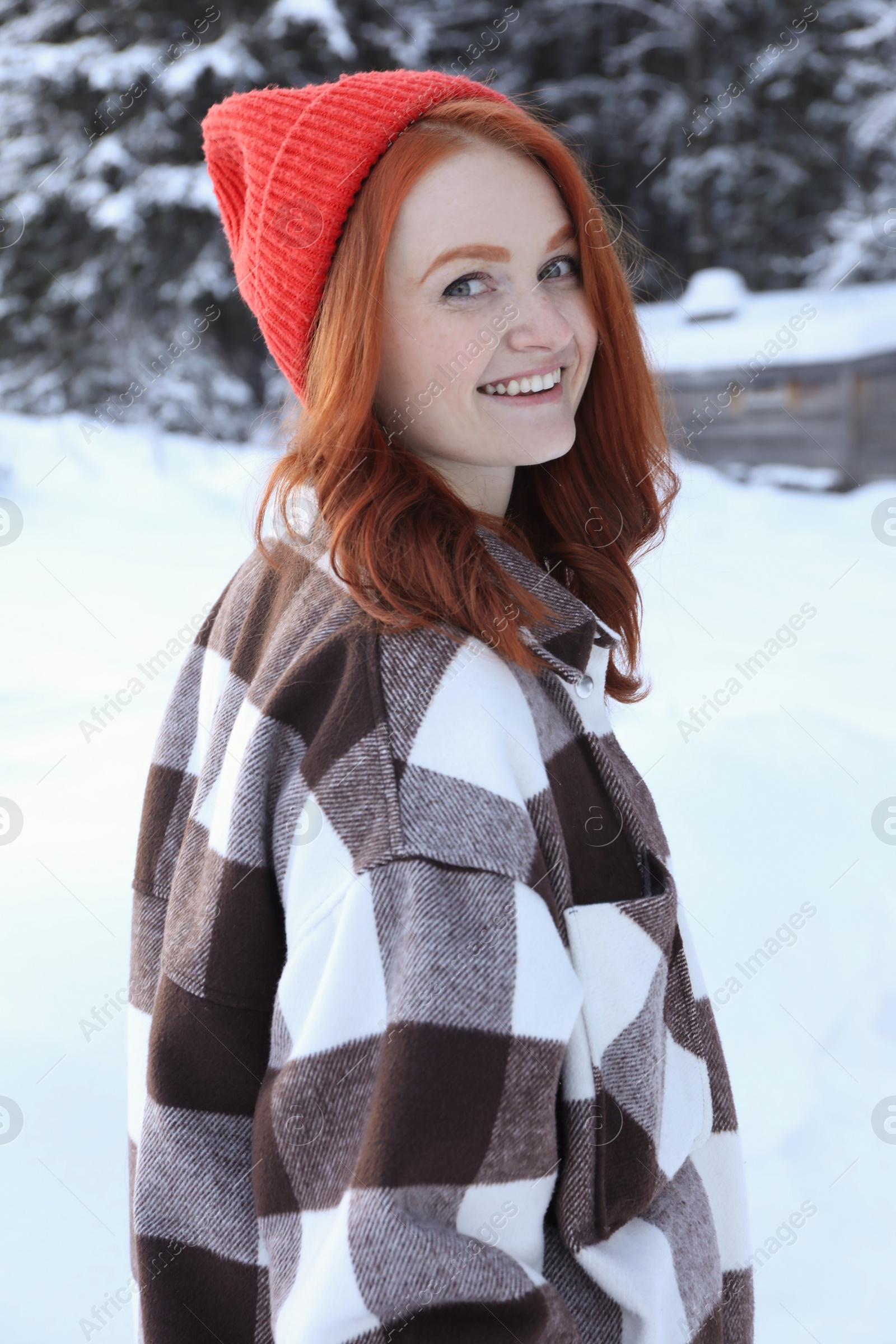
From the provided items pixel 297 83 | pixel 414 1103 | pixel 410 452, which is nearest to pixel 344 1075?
pixel 414 1103

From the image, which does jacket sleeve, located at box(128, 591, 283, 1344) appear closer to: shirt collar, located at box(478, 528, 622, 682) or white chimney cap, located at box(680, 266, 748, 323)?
shirt collar, located at box(478, 528, 622, 682)

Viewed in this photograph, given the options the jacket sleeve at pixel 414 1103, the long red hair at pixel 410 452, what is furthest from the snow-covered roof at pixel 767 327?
the jacket sleeve at pixel 414 1103

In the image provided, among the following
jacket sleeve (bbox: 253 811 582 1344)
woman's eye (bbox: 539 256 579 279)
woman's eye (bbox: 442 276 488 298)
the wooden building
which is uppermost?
woman's eye (bbox: 442 276 488 298)

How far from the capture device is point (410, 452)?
121 centimetres

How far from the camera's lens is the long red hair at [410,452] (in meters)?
1.04

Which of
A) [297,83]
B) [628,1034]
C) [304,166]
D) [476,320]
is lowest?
[297,83]

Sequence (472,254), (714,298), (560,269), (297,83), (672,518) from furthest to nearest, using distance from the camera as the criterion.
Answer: (714,298), (297,83), (672,518), (560,269), (472,254)

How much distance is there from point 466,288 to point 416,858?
675 millimetres

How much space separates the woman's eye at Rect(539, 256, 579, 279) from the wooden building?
689cm

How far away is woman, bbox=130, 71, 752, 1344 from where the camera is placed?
886 mm

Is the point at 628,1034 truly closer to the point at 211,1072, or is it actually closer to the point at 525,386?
the point at 211,1072

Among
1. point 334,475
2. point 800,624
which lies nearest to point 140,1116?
point 334,475

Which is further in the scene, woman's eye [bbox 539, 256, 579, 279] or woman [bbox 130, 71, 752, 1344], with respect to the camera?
woman's eye [bbox 539, 256, 579, 279]

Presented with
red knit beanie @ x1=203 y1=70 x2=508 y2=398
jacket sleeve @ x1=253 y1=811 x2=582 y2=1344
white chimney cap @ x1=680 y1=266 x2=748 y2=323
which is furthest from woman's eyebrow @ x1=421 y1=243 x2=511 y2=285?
white chimney cap @ x1=680 y1=266 x2=748 y2=323
